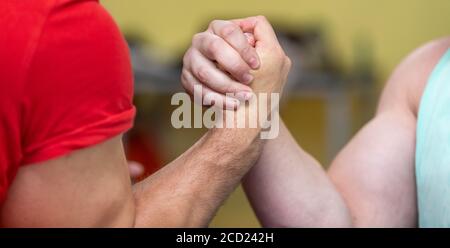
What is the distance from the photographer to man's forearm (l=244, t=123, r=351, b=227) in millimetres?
1219

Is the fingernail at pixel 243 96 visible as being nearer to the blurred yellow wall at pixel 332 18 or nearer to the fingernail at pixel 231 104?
the fingernail at pixel 231 104

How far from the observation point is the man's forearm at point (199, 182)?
964 mm

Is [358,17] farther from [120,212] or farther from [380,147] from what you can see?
[120,212]

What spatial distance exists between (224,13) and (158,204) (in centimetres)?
225

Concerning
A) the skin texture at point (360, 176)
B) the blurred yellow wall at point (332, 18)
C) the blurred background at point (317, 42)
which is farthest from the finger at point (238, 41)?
the blurred yellow wall at point (332, 18)

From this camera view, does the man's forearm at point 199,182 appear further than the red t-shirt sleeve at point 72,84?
Yes

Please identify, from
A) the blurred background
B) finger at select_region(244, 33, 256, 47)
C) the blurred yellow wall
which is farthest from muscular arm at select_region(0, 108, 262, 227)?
the blurred yellow wall

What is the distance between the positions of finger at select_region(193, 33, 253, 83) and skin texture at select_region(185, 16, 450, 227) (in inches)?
7.4

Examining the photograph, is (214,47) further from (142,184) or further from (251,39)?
(142,184)

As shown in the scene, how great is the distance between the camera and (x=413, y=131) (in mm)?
1266

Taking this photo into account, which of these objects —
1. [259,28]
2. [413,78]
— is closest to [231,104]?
[259,28]

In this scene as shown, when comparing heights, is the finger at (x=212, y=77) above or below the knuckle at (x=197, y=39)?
below

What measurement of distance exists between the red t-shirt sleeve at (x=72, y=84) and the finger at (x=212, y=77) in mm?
197
